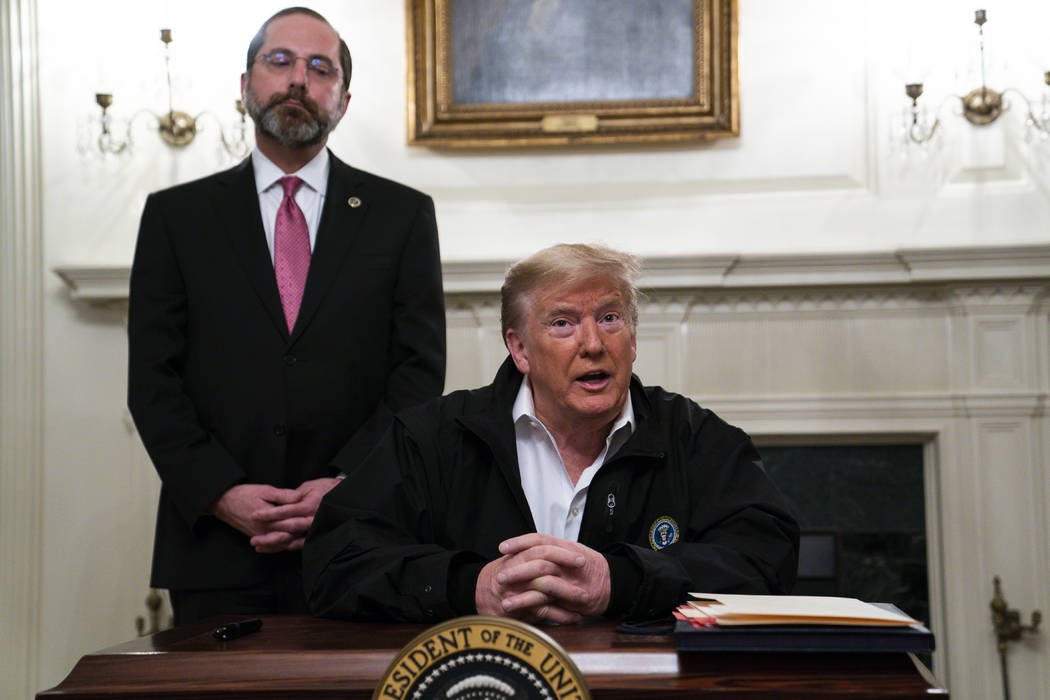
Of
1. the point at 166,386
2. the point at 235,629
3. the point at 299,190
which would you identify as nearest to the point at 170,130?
the point at 299,190

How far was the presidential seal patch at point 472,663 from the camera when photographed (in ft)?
3.31

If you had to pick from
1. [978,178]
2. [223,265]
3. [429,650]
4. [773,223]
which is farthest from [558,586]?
[978,178]

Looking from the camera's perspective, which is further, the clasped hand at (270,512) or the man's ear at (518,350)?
the clasped hand at (270,512)

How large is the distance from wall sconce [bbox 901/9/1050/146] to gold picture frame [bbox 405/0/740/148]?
1.84ft

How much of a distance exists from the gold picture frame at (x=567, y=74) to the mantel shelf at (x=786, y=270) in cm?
44

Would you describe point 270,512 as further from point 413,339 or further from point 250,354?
point 413,339

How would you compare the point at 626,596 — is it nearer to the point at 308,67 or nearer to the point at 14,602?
the point at 308,67

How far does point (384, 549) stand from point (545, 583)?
0.29 m

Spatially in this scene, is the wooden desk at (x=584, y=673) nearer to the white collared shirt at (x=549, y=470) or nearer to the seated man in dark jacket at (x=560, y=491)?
the seated man in dark jacket at (x=560, y=491)

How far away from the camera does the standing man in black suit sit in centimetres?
223

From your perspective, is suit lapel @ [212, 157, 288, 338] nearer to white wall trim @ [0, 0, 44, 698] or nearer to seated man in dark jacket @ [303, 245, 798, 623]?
seated man in dark jacket @ [303, 245, 798, 623]

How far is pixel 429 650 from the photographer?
102 centimetres

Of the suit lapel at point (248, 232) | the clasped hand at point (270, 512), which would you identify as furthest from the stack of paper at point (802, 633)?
the suit lapel at point (248, 232)

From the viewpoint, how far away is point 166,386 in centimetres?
227
